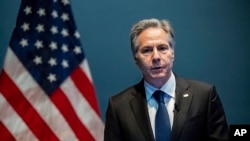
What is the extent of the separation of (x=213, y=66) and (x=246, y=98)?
287 mm

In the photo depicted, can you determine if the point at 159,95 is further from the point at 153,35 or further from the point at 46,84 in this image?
the point at 46,84

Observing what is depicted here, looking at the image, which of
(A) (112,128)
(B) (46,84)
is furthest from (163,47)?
(B) (46,84)

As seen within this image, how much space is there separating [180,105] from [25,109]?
891 millimetres

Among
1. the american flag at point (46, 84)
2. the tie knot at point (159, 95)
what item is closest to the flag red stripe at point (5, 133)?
the american flag at point (46, 84)

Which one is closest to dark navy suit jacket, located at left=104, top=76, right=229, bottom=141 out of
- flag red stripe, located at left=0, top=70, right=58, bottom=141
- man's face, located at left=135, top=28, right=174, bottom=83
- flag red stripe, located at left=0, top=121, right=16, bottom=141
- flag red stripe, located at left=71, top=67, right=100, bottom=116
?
man's face, located at left=135, top=28, right=174, bottom=83

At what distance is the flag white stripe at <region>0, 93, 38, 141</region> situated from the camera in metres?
1.89

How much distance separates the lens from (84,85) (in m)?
1.95

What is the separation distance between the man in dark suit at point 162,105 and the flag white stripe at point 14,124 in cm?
59

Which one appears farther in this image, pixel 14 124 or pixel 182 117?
pixel 14 124

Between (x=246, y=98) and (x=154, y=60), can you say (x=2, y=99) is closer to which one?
(x=154, y=60)

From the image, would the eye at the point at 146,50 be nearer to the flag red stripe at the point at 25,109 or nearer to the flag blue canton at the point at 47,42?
the flag blue canton at the point at 47,42

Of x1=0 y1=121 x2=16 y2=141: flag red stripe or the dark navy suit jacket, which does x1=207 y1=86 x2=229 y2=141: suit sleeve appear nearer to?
the dark navy suit jacket

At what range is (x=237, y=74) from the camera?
2.21 metres

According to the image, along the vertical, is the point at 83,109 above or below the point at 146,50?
below
